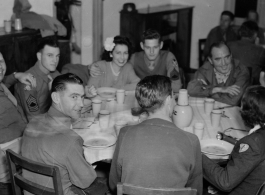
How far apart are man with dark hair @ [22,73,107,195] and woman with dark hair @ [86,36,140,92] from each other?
149 cm

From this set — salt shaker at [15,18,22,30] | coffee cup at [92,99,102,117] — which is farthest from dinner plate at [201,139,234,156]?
salt shaker at [15,18,22,30]

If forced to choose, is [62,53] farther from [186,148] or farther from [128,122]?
[186,148]

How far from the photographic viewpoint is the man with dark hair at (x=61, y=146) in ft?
6.38

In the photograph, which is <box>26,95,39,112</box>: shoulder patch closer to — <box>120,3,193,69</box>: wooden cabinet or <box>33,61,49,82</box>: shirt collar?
<box>33,61,49,82</box>: shirt collar

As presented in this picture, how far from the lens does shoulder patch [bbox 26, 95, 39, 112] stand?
10.3ft

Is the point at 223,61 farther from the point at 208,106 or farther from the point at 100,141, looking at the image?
the point at 100,141

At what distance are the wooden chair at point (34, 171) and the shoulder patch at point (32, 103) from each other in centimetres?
116

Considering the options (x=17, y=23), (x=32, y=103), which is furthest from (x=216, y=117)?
(x=17, y=23)

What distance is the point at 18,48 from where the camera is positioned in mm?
4379

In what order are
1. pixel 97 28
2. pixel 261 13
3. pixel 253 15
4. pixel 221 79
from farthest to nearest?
pixel 261 13, pixel 253 15, pixel 97 28, pixel 221 79

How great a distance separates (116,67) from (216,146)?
1.66 meters

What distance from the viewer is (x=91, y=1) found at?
577 centimetres

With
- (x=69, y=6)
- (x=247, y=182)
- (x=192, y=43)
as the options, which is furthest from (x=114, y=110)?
(x=192, y=43)

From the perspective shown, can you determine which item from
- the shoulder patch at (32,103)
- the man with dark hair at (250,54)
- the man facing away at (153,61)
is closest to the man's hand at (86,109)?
the shoulder patch at (32,103)
